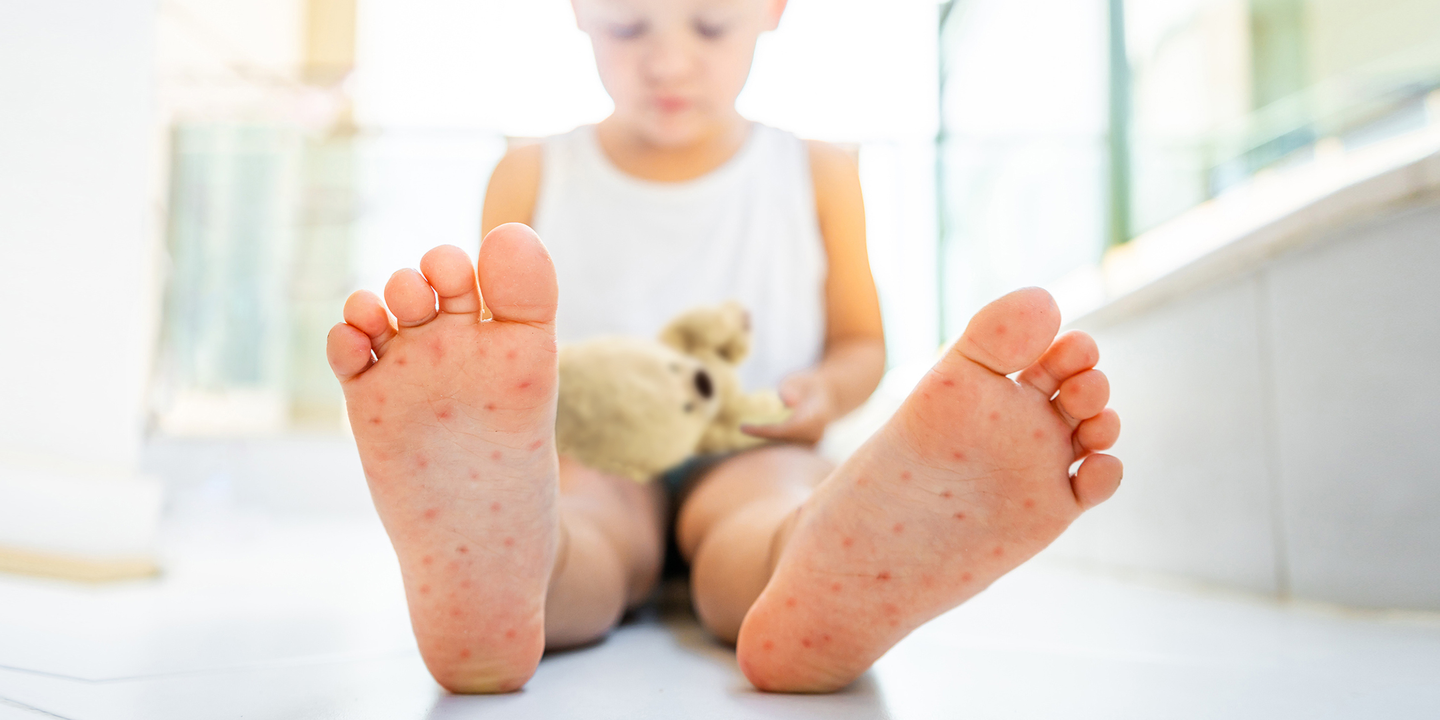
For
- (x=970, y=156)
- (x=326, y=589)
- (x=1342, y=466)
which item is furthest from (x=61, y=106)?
(x=970, y=156)

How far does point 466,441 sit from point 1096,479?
30 cm

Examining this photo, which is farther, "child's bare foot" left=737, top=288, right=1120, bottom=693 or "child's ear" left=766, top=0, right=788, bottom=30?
"child's ear" left=766, top=0, right=788, bottom=30

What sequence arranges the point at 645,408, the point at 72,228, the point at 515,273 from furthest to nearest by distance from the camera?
1. the point at 72,228
2. the point at 645,408
3. the point at 515,273

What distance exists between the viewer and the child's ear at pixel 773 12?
0.76 meters

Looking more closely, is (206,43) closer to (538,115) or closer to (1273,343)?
(538,115)

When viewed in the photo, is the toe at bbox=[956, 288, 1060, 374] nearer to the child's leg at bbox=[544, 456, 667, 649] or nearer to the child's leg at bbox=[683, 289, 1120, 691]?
the child's leg at bbox=[683, 289, 1120, 691]

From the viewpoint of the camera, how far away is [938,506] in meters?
0.40

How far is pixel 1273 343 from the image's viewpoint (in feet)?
2.42

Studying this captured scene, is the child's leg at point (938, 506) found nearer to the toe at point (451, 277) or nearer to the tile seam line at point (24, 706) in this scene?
the toe at point (451, 277)

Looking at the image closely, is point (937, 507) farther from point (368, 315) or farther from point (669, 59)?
point (669, 59)

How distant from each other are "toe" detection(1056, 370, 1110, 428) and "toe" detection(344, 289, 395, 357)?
0.33 meters

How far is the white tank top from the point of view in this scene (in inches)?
31.4

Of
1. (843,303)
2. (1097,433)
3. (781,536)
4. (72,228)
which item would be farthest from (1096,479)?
(72,228)

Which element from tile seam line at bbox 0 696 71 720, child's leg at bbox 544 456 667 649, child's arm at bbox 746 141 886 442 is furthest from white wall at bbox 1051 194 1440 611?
tile seam line at bbox 0 696 71 720
